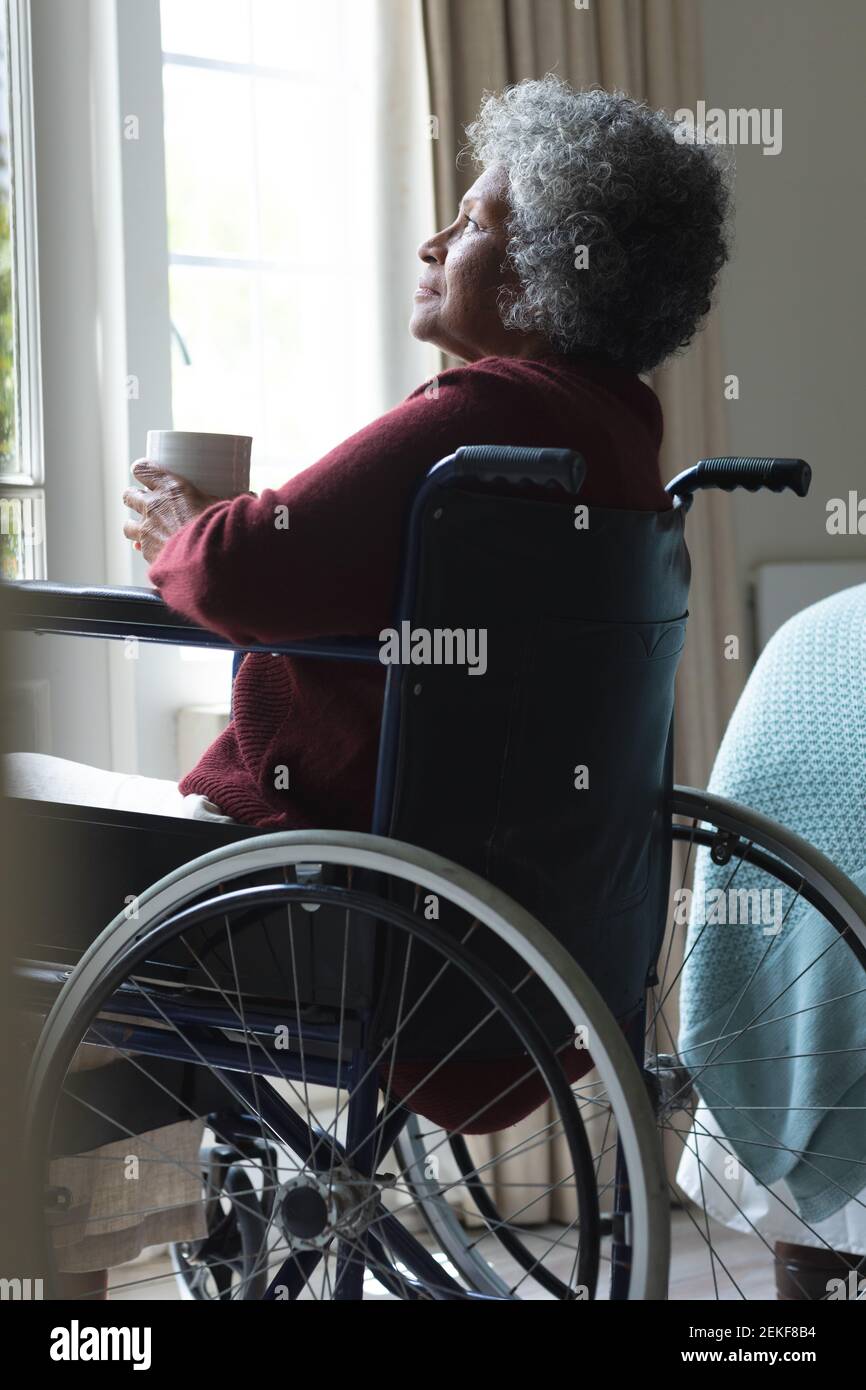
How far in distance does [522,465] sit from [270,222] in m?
1.63

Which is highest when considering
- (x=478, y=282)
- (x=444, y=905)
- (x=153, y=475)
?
(x=478, y=282)

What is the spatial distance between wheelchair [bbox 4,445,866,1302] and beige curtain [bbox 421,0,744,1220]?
4.01 ft

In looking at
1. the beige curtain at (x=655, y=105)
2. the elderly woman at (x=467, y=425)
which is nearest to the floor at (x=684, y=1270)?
the beige curtain at (x=655, y=105)

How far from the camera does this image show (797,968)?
5.37 ft

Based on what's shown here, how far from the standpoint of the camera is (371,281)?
234cm

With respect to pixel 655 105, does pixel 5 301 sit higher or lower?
lower

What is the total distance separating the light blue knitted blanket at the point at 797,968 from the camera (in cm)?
161

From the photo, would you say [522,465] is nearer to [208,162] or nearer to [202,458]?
[202,458]

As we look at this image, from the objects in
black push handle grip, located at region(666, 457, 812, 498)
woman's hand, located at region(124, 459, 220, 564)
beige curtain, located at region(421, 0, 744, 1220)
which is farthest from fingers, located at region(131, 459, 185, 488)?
beige curtain, located at region(421, 0, 744, 1220)

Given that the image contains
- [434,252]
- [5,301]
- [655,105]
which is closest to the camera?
[5,301]

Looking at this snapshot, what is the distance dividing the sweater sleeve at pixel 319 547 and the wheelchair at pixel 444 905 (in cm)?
3

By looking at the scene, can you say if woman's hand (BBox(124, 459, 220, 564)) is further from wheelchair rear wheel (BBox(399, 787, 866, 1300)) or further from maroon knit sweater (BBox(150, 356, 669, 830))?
wheelchair rear wheel (BBox(399, 787, 866, 1300))

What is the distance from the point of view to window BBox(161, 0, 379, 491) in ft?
7.41

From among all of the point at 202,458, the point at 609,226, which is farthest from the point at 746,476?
the point at 202,458
